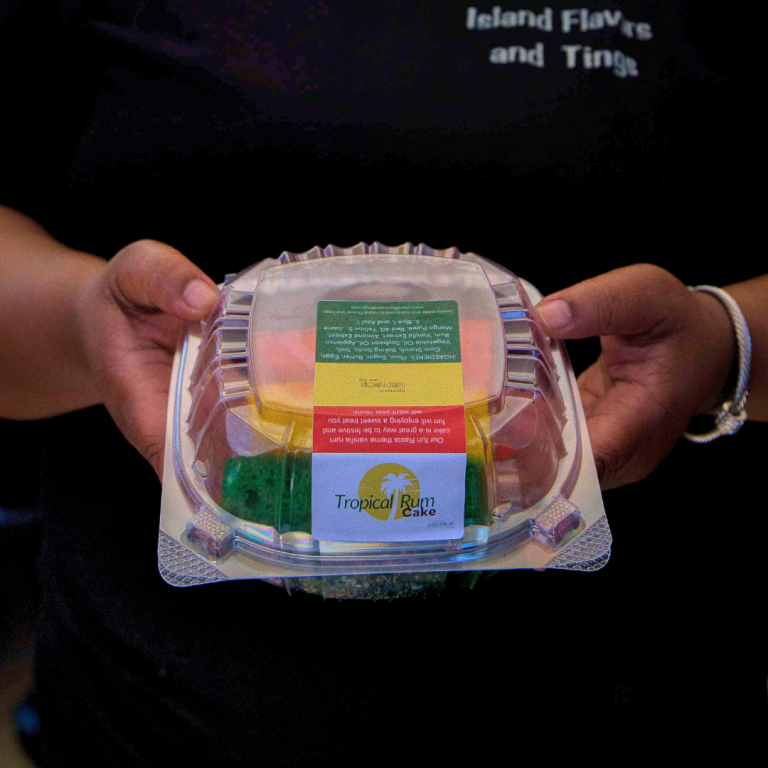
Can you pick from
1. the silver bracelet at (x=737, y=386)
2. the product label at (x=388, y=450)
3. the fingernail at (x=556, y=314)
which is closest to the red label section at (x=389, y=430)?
the product label at (x=388, y=450)

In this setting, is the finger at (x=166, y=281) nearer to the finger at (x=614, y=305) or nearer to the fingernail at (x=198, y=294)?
the fingernail at (x=198, y=294)

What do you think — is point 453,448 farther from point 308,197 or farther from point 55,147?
point 55,147

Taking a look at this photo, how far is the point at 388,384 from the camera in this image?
58 centimetres

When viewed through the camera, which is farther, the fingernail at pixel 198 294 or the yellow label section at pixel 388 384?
the fingernail at pixel 198 294

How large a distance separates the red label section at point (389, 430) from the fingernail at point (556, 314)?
16 cm

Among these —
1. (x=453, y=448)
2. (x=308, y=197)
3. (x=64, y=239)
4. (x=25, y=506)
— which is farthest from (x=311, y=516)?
(x=25, y=506)

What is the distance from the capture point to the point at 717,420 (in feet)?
2.65

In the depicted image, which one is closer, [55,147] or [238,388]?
[238,388]

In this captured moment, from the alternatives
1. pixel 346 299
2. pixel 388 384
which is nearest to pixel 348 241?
pixel 346 299

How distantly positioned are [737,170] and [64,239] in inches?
34.0

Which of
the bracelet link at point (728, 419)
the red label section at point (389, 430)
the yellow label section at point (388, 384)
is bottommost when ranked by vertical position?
the bracelet link at point (728, 419)

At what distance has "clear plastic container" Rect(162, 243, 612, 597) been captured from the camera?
0.57 m

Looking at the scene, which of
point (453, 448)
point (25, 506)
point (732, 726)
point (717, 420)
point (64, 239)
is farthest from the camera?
point (25, 506)

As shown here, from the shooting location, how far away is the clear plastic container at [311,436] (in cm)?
57
